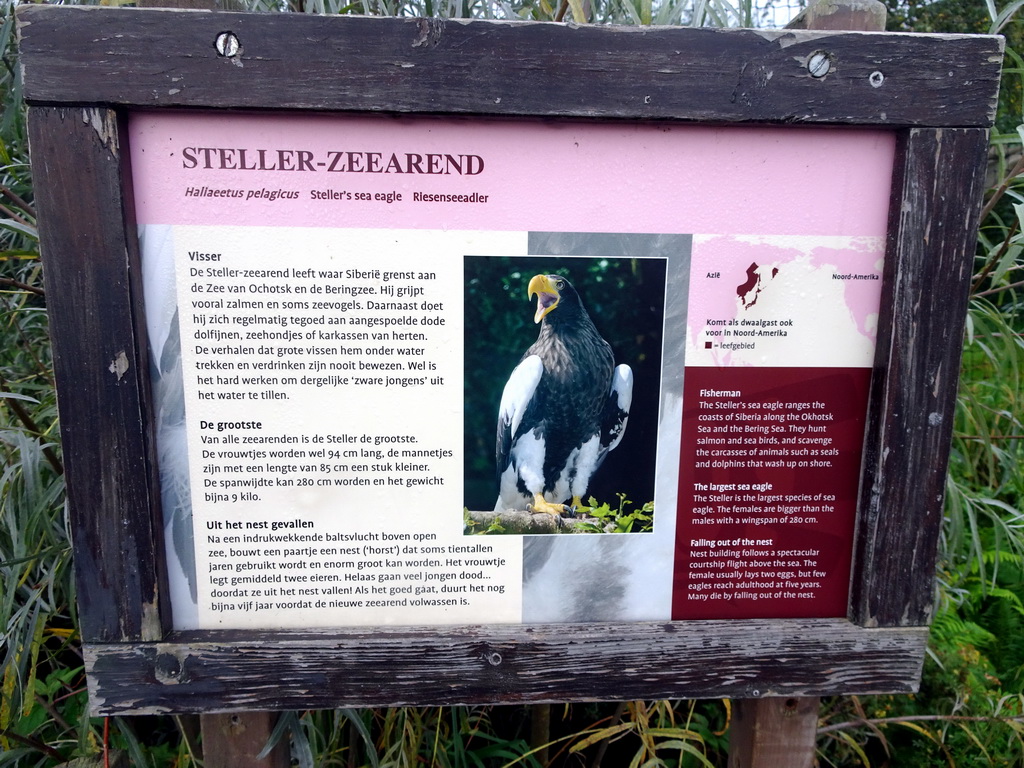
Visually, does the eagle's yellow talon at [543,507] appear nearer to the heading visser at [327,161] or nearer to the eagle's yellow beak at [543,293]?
the eagle's yellow beak at [543,293]

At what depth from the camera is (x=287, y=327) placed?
941 millimetres

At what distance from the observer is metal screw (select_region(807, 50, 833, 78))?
92cm

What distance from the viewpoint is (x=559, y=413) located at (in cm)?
102

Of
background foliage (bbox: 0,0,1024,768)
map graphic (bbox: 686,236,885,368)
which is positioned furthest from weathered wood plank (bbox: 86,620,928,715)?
map graphic (bbox: 686,236,885,368)

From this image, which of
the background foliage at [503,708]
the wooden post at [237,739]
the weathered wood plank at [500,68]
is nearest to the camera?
the weathered wood plank at [500,68]

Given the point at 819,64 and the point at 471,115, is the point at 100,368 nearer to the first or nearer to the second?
the point at 471,115

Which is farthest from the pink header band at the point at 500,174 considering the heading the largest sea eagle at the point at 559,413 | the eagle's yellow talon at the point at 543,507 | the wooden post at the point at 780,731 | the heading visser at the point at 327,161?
the wooden post at the point at 780,731

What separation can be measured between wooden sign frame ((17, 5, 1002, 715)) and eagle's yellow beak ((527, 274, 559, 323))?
0.23 metres

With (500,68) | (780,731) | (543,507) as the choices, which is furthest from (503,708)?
(500,68)

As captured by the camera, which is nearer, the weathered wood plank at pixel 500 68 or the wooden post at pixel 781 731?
the weathered wood plank at pixel 500 68

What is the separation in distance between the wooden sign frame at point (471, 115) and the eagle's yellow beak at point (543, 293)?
23cm

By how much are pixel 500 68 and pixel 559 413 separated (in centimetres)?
51

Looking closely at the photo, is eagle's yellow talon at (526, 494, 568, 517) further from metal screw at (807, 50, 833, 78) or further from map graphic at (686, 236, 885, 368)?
metal screw at (807, 50, 833, 78)

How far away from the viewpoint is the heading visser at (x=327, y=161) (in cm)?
91
